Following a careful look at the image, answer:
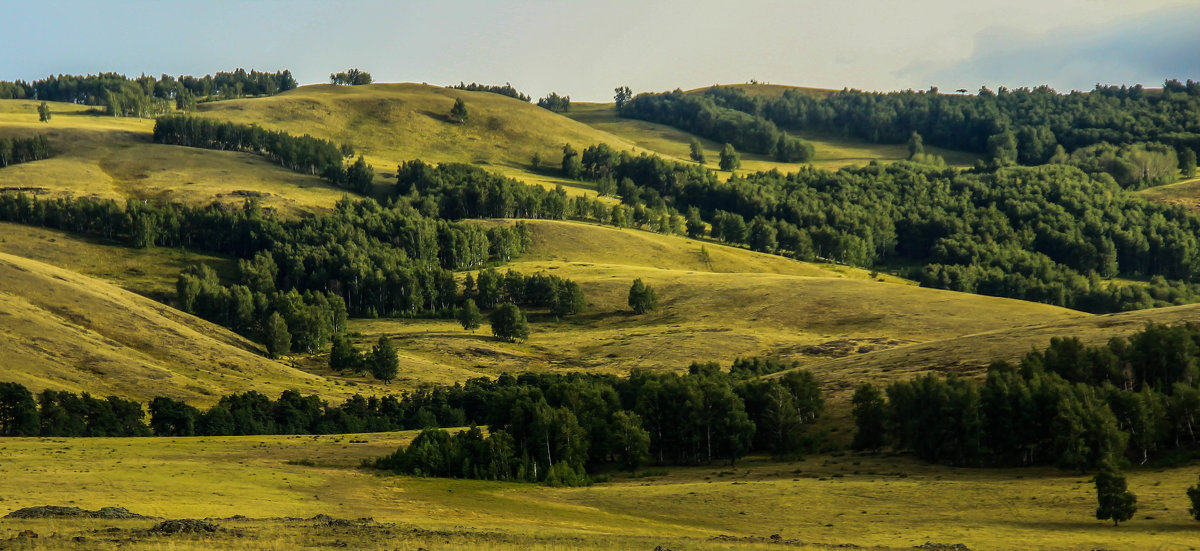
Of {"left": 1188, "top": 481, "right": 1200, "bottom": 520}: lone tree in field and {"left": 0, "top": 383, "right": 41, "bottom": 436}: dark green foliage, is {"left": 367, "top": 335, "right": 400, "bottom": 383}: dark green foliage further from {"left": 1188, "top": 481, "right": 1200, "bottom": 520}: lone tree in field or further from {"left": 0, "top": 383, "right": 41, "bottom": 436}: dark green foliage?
{"left": 1188, "top": 481, "right": 1200, "bottom": 520}: lone tree in field

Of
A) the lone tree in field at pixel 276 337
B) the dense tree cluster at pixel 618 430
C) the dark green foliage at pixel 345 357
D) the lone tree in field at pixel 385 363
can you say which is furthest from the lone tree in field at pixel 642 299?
the dense tree cluster at pixel 618 430

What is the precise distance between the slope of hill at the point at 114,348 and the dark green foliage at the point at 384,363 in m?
6.77

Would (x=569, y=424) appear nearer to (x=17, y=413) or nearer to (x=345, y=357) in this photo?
(x=17, y=413)

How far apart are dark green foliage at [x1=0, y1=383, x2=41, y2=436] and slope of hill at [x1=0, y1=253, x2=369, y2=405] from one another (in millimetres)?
11347

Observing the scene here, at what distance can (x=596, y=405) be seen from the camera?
9444cm

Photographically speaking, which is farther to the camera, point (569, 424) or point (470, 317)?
point (470, 317)

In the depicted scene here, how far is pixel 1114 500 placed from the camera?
5691 centimetres

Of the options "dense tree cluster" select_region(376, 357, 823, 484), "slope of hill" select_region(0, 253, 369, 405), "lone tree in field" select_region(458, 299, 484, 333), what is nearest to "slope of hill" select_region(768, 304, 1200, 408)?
"dense tree cluster" select_region(376, 357, 823, 484)

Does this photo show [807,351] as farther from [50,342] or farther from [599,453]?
[50,342]

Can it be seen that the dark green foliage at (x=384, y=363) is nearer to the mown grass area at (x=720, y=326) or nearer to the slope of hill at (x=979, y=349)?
the mown grass area at (x=720, y=326)

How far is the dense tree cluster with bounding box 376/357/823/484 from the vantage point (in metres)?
84.8

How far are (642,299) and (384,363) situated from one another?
55.3m

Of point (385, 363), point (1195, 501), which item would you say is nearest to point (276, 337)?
point (385, 363)

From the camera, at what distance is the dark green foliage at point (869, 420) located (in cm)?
8775
